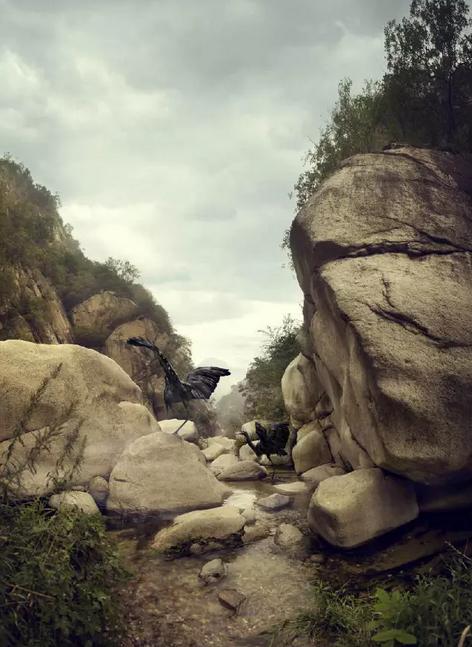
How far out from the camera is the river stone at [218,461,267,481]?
13.5 meters

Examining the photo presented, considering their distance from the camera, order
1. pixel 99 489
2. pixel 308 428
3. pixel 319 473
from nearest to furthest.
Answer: pixel 99 489 → pixel 319 473 → pixel 308 428

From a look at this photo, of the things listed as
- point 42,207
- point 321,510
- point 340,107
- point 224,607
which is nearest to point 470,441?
point 321,510

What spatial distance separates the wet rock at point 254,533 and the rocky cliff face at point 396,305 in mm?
2282

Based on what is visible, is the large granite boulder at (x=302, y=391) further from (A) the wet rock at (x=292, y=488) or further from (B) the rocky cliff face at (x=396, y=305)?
(A) the wet rock at (x=292, y=488)

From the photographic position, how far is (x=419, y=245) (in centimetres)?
923

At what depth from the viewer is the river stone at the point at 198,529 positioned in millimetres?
7379

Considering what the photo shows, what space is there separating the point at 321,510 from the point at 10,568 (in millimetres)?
5093

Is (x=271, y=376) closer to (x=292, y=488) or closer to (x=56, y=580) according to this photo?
(x=292, y=488)

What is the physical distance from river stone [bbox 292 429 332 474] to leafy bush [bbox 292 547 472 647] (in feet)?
27.7

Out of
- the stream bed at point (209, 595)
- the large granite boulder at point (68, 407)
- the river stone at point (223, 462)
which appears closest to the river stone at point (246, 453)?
the river stone at point (223, 462)

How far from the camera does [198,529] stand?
7.50 m

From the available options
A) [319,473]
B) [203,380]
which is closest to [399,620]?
[203,380]

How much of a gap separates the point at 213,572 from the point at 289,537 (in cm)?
201

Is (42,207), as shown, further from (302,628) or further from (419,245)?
(302,628)
